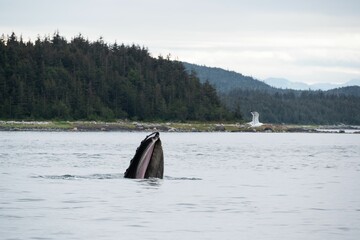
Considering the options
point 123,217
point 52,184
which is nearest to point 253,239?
point 123,217

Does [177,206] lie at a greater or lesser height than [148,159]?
lesser

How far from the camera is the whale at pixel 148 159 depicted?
3100cm

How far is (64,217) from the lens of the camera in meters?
25.3

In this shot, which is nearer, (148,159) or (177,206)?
(177,206)

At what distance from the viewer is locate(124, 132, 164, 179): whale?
102 feet

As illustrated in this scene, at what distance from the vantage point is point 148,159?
105 feet

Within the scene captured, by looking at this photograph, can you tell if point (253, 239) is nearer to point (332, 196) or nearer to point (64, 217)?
point (64, 217)

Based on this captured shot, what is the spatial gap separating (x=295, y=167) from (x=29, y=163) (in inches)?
607

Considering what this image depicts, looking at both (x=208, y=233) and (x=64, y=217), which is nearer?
(x=208, y=233)

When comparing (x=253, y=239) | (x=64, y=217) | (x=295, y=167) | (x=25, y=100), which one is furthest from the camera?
(x=25, y=100)

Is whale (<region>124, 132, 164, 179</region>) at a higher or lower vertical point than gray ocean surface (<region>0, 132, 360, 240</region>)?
higher

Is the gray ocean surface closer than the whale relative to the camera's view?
Yes

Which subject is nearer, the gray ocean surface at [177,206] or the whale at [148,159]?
the gray ocean surface at [177,206]

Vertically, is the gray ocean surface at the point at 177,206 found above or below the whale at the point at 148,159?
below
